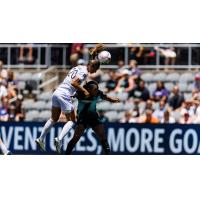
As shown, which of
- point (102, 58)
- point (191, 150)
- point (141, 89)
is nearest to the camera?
point (102, 58)

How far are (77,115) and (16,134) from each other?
4763 mm

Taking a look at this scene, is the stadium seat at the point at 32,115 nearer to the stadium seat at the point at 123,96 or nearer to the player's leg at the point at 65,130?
the stadium seat at the point at 123,96

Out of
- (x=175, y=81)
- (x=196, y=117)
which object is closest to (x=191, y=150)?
(x=196, y=117)

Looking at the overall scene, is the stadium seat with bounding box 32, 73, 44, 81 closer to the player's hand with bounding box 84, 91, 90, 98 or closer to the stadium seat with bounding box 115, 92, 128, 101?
the stadium seat with bounding box 115, 92, 128, 101

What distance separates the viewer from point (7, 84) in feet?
92.9

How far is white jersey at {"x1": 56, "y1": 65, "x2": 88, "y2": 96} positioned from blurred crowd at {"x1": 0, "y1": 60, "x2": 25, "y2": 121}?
6384 millimetres

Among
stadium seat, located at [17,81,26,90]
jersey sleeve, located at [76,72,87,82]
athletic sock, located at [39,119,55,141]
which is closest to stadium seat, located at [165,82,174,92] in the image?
stadium seat, located at [17,81,26,90]

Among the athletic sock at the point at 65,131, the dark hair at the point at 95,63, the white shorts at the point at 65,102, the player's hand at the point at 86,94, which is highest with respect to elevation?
the dark hair at the point at 95,63

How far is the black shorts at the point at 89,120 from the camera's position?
21.3 m

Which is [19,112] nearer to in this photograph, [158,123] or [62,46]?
[62,46]

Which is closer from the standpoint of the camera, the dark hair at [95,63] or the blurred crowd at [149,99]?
the dark hair at [95,63]

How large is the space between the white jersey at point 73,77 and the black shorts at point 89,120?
520mm

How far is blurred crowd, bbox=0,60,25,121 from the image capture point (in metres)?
27.5

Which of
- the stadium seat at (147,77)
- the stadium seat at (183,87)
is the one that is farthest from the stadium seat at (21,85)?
the stadium seat at (183,87)
